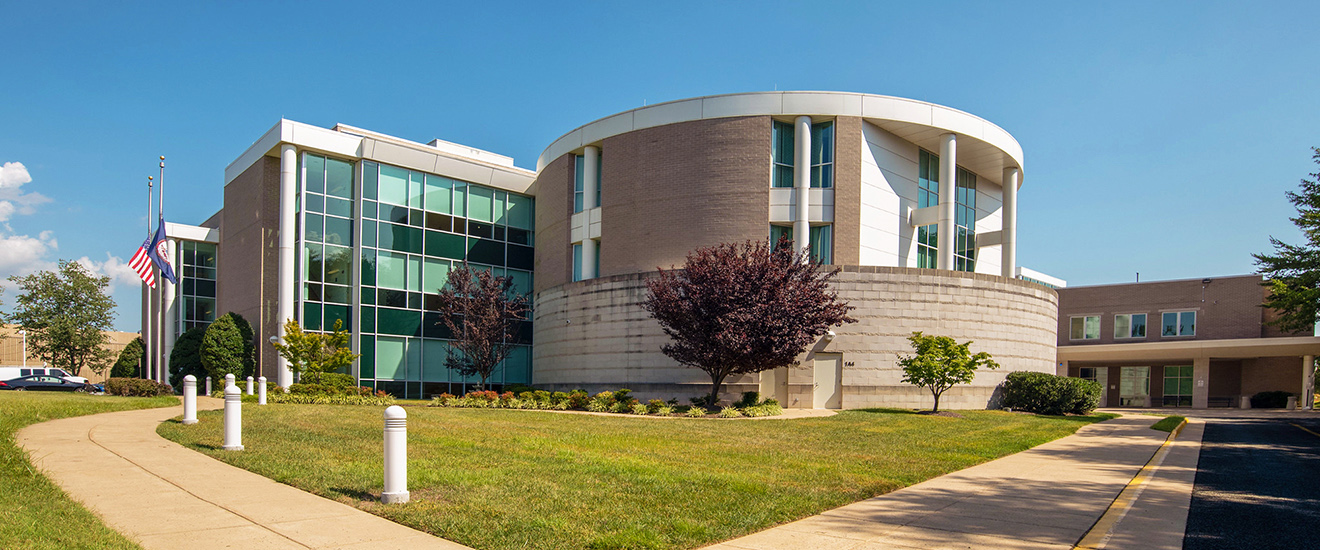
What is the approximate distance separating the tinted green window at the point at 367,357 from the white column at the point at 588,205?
936 centimetres

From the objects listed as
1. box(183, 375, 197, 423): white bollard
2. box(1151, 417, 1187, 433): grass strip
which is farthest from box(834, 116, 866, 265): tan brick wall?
box(183, 375, 197, 423): white bollard

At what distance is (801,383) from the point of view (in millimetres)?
28266

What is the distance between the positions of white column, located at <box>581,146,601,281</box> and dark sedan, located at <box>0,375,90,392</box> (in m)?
24.3

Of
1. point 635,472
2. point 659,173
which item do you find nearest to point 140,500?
point 635,472

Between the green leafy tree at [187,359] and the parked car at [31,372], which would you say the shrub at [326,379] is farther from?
the parked car at [31,372]

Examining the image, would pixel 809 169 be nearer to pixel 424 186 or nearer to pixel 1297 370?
pixel 424 186

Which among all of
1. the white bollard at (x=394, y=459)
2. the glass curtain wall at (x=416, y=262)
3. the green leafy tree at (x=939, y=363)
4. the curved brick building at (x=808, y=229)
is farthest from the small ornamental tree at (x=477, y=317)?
the white bollard at (x=394, y=459)

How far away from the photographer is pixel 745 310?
2409cm

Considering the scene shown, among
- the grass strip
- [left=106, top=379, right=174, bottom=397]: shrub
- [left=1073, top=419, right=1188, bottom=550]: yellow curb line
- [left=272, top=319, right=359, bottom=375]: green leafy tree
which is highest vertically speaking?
[left=1073, top=419, right=1188, bottom=550]: yellow curb line

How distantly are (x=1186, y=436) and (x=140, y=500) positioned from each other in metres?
21.4

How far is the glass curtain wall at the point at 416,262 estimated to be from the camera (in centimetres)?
3422

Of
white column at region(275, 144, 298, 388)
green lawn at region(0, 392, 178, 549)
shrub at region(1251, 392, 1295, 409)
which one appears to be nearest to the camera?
green lawn at region(0, 392, 178, 549)

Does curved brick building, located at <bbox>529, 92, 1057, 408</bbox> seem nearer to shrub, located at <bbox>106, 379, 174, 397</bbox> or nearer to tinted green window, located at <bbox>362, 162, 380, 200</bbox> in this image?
tinted green window, located at <bbox>362, 162, 380, 200</bbox>

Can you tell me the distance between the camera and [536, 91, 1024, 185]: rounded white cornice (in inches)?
1204
